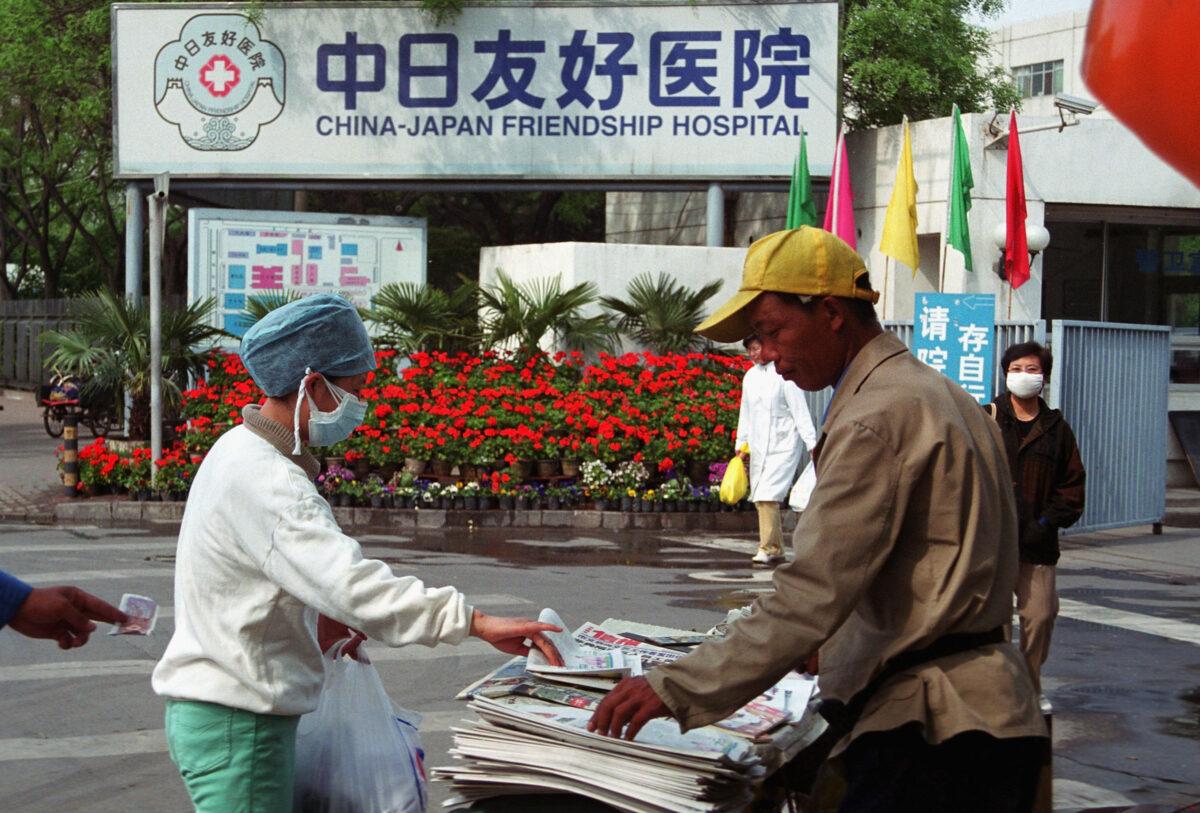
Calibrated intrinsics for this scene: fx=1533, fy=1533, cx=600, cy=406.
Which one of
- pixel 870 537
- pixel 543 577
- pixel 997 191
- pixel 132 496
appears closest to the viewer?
pixel 870 537

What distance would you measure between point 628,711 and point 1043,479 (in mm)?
5244

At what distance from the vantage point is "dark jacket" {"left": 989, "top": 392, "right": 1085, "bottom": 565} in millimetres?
7352

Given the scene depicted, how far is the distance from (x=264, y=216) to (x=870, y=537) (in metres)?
18.7

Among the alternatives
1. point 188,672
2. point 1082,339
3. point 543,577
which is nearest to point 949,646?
point 188,672

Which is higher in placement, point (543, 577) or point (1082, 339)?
point (1082, 339)

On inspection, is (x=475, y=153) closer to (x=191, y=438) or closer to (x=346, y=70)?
(x=346, y=70)

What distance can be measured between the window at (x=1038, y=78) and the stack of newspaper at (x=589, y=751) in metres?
54.7

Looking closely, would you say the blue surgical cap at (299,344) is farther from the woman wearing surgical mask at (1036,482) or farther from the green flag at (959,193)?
the green flag at (959,193)

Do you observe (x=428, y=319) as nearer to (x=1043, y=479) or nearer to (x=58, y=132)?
(x=1043, y=479)

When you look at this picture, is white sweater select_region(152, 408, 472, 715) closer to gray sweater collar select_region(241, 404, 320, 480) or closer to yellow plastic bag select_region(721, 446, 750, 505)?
gray sweater collar select_region(241, 404, 320, 480)

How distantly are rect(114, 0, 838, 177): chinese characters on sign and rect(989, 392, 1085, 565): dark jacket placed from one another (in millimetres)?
13592

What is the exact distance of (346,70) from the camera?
20922 mm

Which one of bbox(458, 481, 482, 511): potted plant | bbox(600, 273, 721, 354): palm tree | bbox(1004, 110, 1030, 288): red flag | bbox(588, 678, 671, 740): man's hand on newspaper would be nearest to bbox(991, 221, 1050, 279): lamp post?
bbox(1004, 110, 1030, 288): red flag

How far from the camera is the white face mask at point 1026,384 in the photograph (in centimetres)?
773
